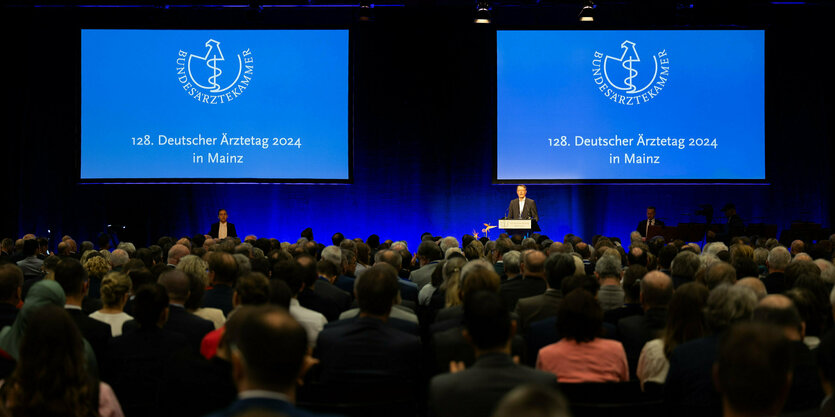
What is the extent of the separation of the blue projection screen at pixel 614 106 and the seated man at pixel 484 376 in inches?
434

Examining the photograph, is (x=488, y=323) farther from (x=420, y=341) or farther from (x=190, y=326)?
(x=190, y=326)

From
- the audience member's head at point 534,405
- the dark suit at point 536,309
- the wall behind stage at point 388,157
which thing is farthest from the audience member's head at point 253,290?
the wall behind stage at point 388,157

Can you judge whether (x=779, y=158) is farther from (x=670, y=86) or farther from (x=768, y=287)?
(x=768, y=287)

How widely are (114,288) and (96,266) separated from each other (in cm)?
186

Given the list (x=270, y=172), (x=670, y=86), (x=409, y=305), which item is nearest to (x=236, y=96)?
(x=270, y=172)

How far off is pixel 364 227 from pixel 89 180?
470 centimetres

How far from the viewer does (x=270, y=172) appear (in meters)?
13.6

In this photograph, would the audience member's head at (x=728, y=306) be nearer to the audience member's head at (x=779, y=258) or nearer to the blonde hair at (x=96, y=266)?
the audience member's head at (x=779, y=258)

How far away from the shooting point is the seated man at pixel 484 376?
8.35 ft

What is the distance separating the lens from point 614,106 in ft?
45.0

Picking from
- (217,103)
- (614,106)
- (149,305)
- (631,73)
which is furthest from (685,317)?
(217,103)

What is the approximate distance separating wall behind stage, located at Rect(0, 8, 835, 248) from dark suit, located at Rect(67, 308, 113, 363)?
34.1 feet

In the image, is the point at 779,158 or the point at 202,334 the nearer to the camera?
the point at 202,334

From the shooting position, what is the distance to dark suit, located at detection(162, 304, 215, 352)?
4.00 m
